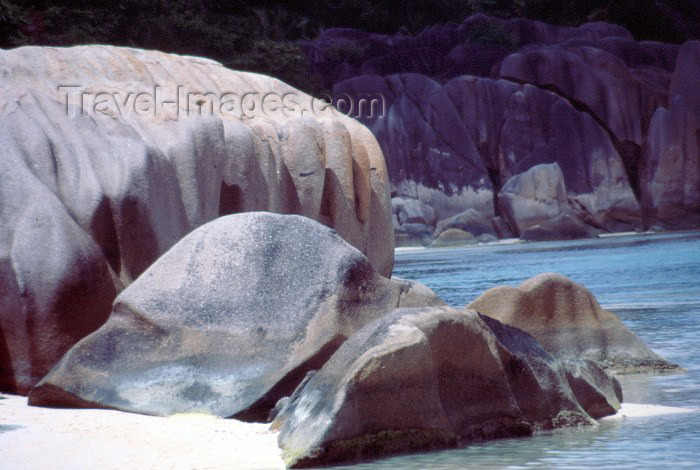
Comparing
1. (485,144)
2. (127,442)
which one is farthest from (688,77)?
(127,442)

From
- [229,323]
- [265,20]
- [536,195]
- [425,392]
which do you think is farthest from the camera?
[265,20]

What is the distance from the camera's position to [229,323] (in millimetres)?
6895

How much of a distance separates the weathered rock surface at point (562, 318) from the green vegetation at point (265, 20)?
8.08 metres

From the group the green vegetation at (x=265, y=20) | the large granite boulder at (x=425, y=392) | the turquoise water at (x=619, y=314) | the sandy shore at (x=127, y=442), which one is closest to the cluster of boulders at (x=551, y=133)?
the turquoise water at (x=619, y=314)

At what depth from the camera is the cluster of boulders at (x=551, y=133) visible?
36906 mm

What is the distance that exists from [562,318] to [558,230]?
2524 centimetres

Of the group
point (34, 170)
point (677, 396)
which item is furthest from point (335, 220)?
point (677, 396)

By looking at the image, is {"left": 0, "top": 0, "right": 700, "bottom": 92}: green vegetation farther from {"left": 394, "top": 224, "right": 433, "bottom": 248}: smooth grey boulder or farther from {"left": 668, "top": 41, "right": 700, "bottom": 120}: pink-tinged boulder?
{"left": 668, "top": 41, "right": 700, "bottom": 120}: pink-tinged boulder

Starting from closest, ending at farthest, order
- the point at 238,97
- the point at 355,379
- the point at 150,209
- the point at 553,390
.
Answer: the point at 355,379
the point at 553,390
the point at 150,209
the point at 238,97

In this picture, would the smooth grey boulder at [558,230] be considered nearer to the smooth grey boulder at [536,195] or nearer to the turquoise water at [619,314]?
the smooth grey boulder at [536,195]

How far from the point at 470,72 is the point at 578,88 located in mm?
4487

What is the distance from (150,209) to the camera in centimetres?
898

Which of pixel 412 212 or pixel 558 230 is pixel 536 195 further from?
pixel 412 212

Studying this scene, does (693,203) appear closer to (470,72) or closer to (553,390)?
(470,72)
